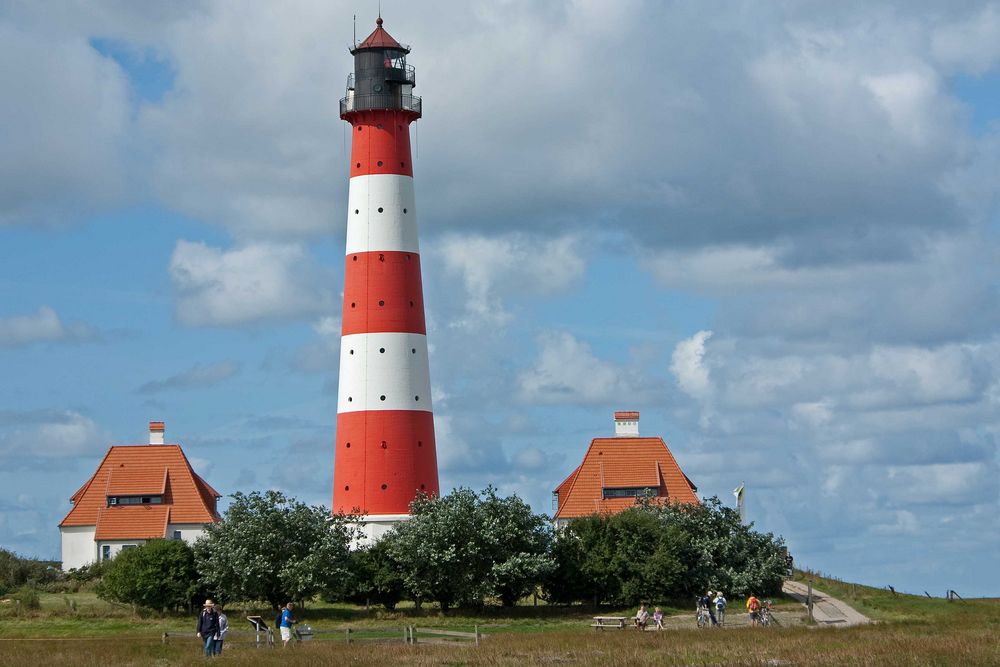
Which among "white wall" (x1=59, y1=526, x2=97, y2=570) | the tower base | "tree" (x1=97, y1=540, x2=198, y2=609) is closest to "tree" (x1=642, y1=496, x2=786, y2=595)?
the tower base

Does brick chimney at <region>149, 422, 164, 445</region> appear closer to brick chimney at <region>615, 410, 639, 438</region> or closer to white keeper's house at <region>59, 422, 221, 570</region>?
white keeper's house at <region>59, 422, 221, 570</region>

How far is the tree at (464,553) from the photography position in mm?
60312

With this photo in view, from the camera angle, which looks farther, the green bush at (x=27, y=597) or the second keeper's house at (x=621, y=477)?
the second keeper's house at (x=621, y=477)

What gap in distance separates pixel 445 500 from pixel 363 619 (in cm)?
598

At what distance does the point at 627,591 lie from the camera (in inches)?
2397

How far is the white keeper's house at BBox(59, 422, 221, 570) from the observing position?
244 feet

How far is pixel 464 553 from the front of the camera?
198 feet

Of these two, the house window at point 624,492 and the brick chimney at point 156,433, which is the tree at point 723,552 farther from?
the brick chimney at point 156,433

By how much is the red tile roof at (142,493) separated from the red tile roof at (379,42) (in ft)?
75.8

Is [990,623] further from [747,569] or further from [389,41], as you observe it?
[389,41]

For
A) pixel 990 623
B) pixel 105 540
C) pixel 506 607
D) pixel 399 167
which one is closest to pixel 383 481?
pixel 506 607

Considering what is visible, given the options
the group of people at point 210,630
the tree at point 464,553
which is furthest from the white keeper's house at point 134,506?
the group of people at point 210,630

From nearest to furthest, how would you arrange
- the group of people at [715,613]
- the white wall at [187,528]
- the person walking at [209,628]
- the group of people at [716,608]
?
the person walking at [209,628] < the group of people at [715,613] < the group of people at [716,608] < the white wall at [187,528]

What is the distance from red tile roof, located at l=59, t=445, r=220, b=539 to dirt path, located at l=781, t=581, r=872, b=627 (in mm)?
27283
